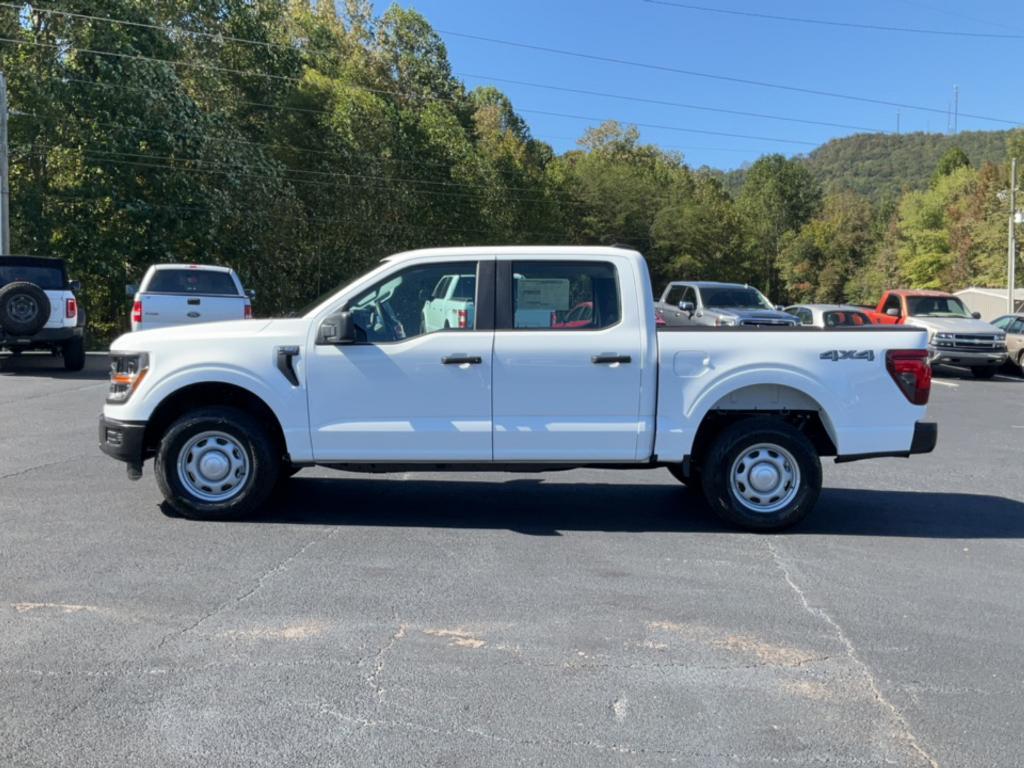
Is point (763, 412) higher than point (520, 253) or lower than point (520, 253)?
lower

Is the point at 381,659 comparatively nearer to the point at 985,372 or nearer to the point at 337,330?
the point at 337,330

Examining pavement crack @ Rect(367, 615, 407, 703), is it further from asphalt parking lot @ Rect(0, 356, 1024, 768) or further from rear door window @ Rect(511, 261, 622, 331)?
rear door window @ Rect(511, 261, 622, 331)

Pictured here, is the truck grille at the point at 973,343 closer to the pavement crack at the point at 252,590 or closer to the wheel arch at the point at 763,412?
the wheel arch at the point at 763,412

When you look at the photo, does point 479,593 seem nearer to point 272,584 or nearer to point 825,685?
point 272,584

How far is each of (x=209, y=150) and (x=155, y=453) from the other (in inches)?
1072

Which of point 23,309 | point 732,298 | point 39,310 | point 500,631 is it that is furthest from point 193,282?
point 500,631

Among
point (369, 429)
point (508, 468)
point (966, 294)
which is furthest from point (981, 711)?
point (966, 294)

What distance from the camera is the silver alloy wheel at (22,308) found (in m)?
15.6

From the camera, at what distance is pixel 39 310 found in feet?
51.6

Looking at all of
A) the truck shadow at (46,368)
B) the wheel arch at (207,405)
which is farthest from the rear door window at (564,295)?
the truck shadow at (46,368)

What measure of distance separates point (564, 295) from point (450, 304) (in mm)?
818

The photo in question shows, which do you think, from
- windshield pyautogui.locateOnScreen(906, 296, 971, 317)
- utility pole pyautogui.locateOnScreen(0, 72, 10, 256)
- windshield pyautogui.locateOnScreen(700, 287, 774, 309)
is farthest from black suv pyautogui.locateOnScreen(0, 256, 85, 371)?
windshield pyautogui.locateOnScreen(906, 296, 971, 317)

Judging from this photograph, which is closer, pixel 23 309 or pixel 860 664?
pixel 860 664

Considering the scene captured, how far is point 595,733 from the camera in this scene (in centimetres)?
383
